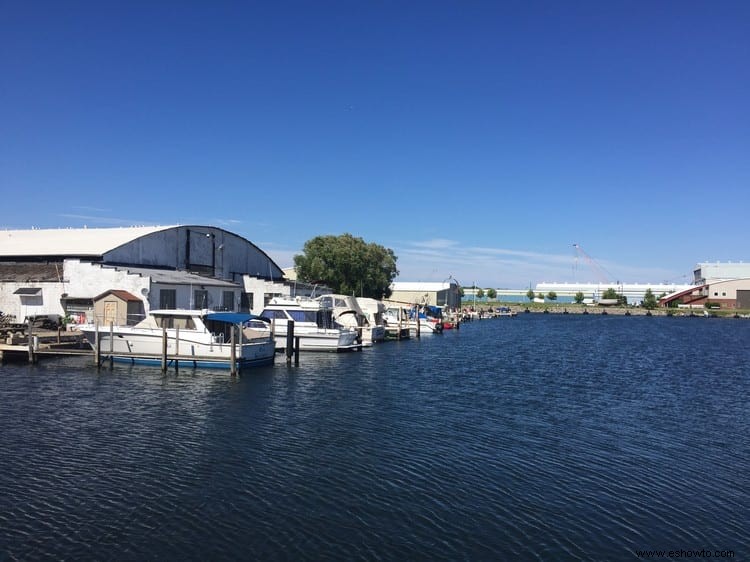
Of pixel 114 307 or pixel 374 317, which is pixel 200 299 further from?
pixel 374 317

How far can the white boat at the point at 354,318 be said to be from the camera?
58.2 meters

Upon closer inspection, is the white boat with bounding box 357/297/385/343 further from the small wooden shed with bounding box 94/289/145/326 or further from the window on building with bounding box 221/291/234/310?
the small wooden shed with bounding box 94/289/145/326

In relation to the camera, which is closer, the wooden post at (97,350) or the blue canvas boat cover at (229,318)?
the wooden post at (97,350)

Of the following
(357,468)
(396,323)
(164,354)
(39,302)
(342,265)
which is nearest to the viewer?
(357,468)

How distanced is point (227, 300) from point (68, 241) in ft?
54.8

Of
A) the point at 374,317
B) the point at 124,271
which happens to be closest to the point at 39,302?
the point at 124,271

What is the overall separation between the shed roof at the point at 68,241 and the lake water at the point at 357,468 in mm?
20101

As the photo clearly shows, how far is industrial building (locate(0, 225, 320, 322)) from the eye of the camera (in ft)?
159

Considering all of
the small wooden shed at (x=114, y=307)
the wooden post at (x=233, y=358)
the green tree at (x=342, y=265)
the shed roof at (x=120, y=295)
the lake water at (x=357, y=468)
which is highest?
the green tree at (x=342, y=265)

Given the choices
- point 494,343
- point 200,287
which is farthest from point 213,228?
Result: point 494,343

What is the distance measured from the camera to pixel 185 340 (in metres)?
37.5

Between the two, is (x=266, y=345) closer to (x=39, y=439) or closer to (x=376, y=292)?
(x=39, y=439)

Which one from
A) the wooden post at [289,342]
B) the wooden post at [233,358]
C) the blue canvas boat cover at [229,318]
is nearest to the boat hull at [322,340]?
the wooden post at [289,342]

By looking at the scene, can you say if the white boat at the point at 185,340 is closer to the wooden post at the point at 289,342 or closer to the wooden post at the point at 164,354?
the wooden post at the point at 164,354
